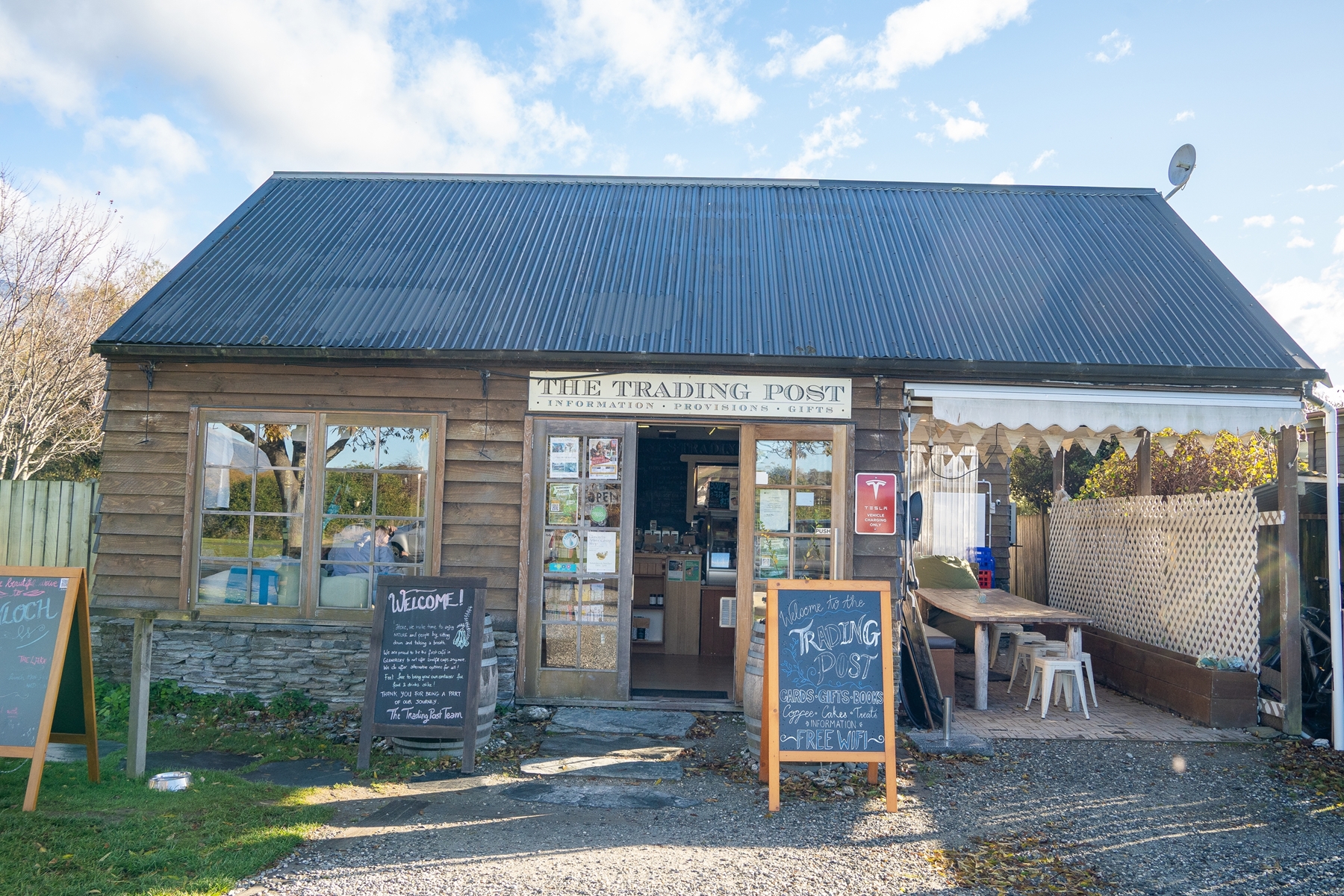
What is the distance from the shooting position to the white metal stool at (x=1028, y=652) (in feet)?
25.6

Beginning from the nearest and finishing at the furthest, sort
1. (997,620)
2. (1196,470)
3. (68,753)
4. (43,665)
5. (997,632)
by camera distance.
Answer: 1. (43,665)
2. (68,753)
3. (997,620)
4. (997,632)
5. (1196,470)

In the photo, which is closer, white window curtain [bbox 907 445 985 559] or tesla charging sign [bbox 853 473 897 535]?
tesla charging sign [bbox 853 473 897 535]

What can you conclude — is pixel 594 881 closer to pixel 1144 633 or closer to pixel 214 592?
pixel 214 592

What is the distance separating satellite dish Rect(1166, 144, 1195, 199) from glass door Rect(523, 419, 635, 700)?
6.92 m

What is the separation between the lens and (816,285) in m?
8.00

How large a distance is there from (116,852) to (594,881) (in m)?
2.25

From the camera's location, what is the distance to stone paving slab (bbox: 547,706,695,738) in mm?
6484

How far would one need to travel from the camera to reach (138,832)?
432 centimetres

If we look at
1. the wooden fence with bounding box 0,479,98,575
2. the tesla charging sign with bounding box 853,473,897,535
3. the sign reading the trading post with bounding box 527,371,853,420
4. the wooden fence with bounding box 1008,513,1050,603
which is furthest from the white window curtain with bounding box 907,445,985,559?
the wooden fence with bounding box 0,479,98,575

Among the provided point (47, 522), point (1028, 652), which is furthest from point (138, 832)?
point (1028, 652)

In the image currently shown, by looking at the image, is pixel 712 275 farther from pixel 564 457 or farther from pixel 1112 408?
pixel 1112 408

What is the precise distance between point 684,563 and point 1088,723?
173 inches

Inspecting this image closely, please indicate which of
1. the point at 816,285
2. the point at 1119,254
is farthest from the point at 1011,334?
the point at 1119,254

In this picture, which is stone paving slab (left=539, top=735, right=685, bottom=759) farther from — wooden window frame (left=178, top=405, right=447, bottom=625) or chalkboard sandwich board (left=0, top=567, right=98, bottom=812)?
chalkboard sandwich board (left=0, top=567, right=98, bottom=812)
